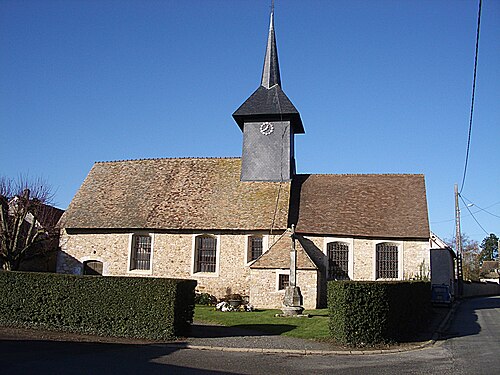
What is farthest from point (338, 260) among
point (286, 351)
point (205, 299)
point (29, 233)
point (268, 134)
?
point (29, 233)

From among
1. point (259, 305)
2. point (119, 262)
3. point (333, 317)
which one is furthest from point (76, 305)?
point (119, 262)

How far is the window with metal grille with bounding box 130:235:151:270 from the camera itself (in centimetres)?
2719

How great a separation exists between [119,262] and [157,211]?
3325mm

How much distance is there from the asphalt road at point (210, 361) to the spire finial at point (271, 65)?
65.0 feet

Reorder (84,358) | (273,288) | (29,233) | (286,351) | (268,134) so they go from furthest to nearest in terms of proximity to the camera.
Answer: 1. (268,134)
2. (29,233)
3. (273,288)
4. (286,351)
5. (84,358)

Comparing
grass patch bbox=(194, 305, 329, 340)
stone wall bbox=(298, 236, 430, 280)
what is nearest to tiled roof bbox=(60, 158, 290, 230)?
stone wall bbox=(298, 236, 430, 280)

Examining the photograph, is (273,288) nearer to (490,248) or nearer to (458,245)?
(458,245)

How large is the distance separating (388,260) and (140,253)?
12.9 metres

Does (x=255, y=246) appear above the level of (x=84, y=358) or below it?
above

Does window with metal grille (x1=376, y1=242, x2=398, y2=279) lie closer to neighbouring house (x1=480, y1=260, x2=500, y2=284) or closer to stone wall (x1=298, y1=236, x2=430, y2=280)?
stone wall (x1=298, y1=236, x2=430, y2=280)

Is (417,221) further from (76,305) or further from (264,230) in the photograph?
(76,305)

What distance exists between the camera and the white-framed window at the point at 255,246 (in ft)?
84.8

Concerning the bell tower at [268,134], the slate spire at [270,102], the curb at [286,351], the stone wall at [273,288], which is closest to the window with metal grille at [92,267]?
the stone wall at [273,288]

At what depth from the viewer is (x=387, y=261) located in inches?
1008
